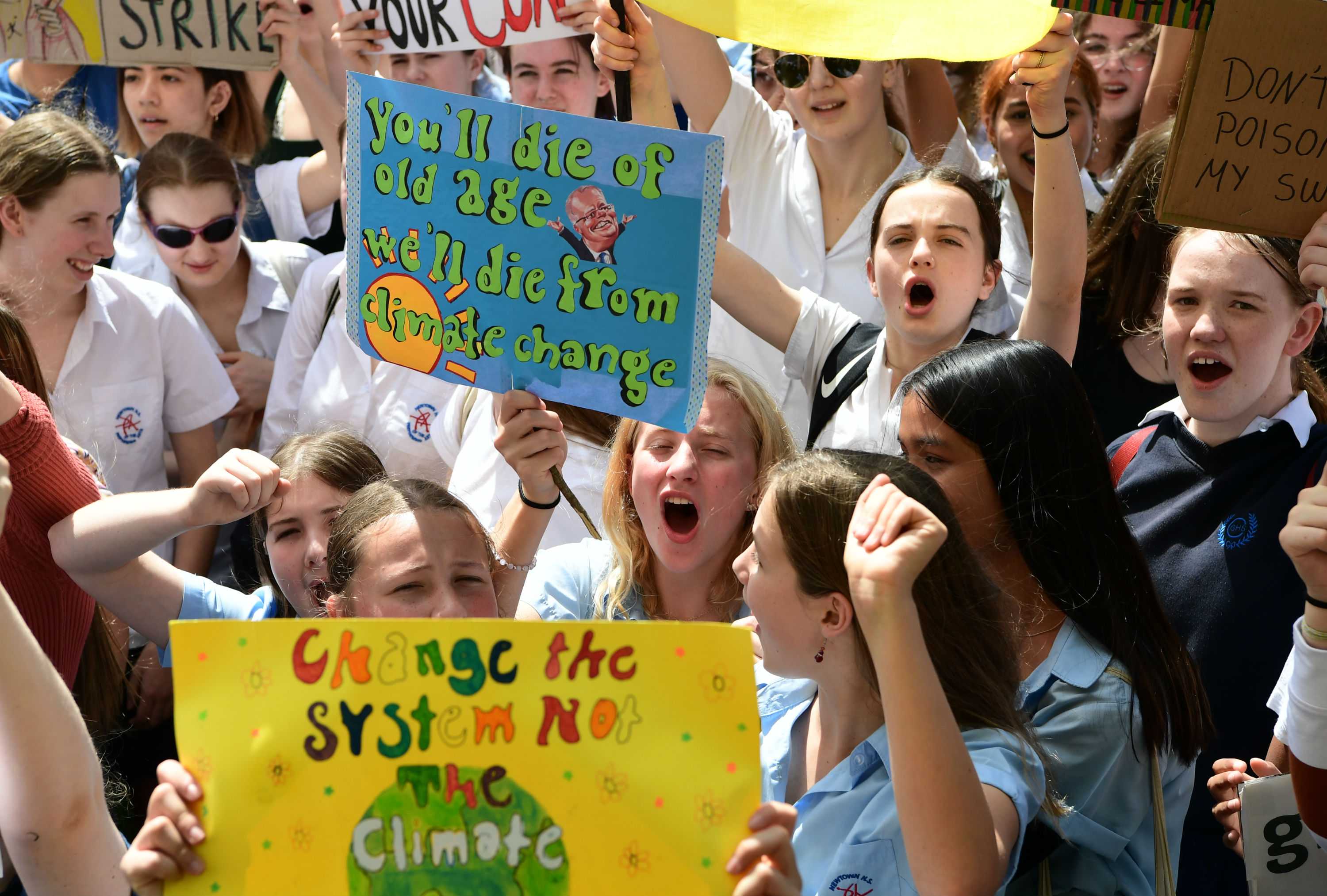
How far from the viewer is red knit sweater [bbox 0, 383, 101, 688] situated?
8.31ft

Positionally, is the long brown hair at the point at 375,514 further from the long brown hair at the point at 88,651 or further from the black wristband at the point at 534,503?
the long brown hair at the point at 88,651

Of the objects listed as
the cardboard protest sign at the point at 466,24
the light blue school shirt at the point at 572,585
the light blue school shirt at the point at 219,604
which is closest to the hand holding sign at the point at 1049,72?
the light blue school shirt at the point at 572,585

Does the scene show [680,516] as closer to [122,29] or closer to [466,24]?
[466,24]

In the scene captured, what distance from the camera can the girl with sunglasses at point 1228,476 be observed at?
9.32ft

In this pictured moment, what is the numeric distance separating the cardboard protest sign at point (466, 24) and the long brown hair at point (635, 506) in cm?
119

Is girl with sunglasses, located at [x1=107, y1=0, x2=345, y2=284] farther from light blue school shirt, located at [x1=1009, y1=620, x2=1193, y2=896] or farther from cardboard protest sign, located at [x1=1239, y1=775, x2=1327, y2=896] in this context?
cardboard protest sign, located at [x1=1239, y1=775, x2=1327, y2=896]

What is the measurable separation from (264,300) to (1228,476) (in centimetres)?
310

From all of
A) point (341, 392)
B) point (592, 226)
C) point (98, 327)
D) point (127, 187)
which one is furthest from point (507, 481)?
point (127, 187)

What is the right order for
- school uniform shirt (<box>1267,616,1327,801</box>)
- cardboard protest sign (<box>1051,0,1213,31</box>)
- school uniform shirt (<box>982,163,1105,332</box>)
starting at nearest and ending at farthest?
school uniform shirt (<box>1267,616,1327,801</box>), cardboard protest sign (<box>1051,0,1213,31</box>), school uniform shirt (<box>982,163,1105,332</box>)

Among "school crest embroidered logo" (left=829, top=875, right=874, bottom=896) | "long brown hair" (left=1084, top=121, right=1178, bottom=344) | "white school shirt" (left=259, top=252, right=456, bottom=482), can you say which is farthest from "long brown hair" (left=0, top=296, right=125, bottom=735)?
"long brown hair" (left=1084, top=121, right=1178, bottom=344)

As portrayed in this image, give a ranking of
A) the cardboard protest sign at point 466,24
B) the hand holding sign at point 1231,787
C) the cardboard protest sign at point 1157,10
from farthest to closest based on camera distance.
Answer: the cardboard protest sign at point 466,24 < the hand holding sign at point 1231,787 < the cardboard protest sign at point 1157,10

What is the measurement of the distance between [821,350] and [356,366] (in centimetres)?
154

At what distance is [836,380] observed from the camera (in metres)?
3.59

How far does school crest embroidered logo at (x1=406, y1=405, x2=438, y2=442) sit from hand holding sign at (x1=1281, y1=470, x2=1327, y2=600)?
2.72 metres
